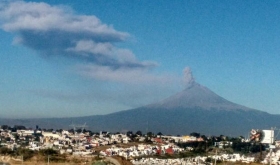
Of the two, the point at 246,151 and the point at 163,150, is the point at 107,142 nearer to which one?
the point at 163,150

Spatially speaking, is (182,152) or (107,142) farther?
(107,142)

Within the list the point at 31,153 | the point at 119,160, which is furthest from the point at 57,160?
the point at 119,160

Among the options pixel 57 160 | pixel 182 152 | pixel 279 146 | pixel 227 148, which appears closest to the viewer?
pixel 57 160

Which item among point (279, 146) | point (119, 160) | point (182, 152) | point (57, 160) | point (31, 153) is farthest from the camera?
point (279, 146)

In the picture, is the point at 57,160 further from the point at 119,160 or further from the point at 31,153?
the point at 119,160

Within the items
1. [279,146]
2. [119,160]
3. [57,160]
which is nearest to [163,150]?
[279,146]

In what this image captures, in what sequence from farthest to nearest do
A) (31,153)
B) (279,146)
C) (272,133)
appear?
1. (279,146)
2. (272,133)
3. (31,153)

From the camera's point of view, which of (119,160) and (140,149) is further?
(140,149)

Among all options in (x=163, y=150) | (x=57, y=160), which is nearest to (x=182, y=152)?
(x=163, y=150)

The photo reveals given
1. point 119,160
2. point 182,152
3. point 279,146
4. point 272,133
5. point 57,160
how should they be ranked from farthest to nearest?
point 279,146, point 182,152, point 272,133, point 57,160, point 119,160
